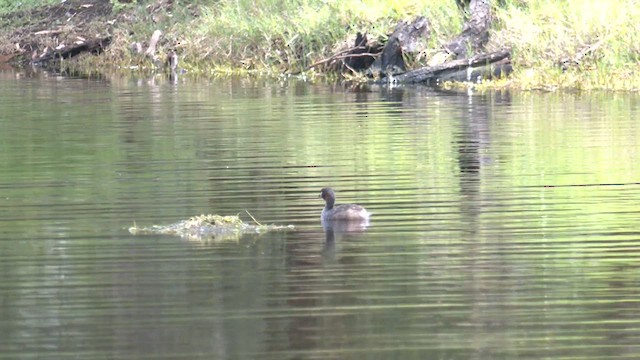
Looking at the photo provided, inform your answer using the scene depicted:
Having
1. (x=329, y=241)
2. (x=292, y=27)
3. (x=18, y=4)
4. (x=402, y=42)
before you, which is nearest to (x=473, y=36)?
(x=402, y=42)

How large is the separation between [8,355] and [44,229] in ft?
15.1

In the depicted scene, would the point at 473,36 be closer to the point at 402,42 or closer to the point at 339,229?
the point at 402,42

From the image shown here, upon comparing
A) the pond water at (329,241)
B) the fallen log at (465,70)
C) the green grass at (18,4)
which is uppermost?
the green grass at (18,4)

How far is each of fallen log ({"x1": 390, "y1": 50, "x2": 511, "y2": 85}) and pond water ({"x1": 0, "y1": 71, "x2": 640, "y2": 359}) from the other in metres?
7.38

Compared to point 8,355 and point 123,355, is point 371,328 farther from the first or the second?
point 8,355

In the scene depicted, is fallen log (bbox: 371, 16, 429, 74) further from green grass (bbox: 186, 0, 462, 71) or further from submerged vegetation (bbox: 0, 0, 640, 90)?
green grass (bbox: 186, 0, 462, 71)

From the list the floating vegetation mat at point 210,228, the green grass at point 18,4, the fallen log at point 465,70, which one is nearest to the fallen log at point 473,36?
the fallen log at point 465,70

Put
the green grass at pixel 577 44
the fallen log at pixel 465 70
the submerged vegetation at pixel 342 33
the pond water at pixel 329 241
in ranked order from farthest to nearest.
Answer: the fallen log at pixel 465 70
the submerged vegetation at pixel 342 33
the green grass at pixel 577 44
the pond water at pixel 329 241

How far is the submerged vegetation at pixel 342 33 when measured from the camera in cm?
3083

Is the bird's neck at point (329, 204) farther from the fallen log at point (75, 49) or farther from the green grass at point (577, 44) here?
the fallen log at point (75, 49)

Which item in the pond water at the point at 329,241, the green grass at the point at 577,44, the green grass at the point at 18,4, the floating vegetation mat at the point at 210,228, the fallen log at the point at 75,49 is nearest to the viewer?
the pond water at the point at 329,241

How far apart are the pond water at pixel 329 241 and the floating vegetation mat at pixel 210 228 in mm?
201

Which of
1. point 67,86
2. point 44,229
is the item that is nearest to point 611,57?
point 67,86

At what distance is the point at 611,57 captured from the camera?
30.5 m
